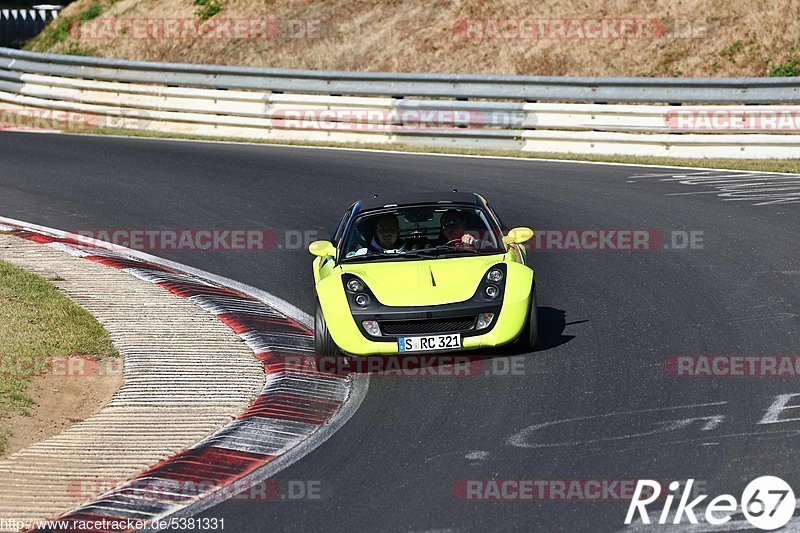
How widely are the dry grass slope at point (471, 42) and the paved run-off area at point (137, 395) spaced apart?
1307 cm

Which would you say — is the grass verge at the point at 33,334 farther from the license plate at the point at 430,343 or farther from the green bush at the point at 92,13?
the green bush at the point at 92,13

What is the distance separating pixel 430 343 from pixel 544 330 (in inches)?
56.9

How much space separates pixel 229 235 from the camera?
13.9 m

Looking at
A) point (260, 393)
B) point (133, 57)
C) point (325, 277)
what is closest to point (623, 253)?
point (325, 277)

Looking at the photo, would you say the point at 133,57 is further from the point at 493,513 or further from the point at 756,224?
the point at 493,513

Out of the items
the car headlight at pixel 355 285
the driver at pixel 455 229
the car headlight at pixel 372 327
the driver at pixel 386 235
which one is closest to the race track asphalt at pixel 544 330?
the car headlight at pixel 372 327

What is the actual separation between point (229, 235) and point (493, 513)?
26.9ft

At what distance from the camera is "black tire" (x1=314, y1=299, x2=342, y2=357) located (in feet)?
29.7

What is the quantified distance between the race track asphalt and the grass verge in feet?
6.49

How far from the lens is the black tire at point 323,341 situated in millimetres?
9062
